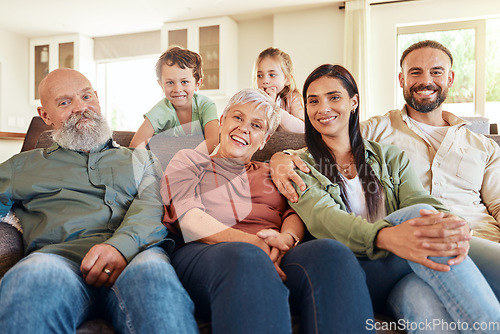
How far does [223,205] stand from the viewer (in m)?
1.40

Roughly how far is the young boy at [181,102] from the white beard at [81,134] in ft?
1.95

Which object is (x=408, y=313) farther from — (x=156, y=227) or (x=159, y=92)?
(x=159, y=92)

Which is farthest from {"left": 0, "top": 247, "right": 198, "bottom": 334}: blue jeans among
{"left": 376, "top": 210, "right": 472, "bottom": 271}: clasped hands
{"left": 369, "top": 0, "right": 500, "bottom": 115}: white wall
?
{"left": 369, "top": 0, "right": 500, "bottom": 115}: white wall

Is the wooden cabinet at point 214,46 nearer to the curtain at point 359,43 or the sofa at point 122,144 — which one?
the curtain at point 359,43

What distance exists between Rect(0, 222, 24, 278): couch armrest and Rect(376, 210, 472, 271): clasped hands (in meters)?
1.15

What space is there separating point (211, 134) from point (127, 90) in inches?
209

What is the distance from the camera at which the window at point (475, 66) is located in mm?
4934

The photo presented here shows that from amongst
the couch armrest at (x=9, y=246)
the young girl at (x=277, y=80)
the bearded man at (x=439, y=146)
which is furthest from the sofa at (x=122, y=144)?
the young girl at (x=277, y=80)

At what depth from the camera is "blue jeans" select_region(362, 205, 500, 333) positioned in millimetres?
1047

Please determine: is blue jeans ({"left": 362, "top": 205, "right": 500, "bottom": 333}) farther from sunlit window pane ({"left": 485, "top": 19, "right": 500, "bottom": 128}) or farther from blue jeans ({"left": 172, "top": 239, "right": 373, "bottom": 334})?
sunlit window pane ({"left": 485, "top": 19, "right": 500, "bottom": 128})

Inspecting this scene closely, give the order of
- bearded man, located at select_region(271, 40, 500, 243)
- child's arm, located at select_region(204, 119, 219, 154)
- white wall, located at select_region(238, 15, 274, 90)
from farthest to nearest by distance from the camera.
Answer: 1. white wall, located at select_region(238, 15, 274, 90)
2. child's arm, located at select_region(204, 119, 219, 154)
3. bearded man, located at select_region(271, 40, 500, 243)

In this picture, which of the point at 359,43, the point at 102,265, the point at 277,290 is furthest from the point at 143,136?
the point at 359,43

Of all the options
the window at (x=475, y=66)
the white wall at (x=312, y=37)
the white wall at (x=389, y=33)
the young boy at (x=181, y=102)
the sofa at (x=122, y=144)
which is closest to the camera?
the sofa at (x=122, y=144)

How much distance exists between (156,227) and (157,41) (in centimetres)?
562
